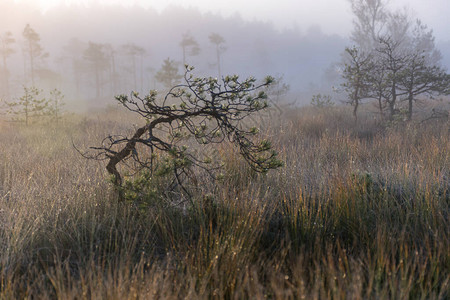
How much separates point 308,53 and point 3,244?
136584 millimetres

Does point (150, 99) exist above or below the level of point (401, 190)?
above

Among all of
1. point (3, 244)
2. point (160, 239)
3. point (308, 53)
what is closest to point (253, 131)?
point (160, 239)

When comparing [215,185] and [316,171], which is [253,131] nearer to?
[215,185]

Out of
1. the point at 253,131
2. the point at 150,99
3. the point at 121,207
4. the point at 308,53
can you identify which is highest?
the point at 308,53

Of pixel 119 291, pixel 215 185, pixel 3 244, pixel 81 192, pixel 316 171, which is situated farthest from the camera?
pixel 316 171

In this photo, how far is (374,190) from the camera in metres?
3.45

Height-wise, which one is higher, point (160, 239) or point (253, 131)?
point (253, 131)

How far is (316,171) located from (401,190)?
1028 mm

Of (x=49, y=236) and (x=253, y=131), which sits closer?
(x=49, y=236)

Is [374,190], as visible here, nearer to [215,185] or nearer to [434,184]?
[434,184]

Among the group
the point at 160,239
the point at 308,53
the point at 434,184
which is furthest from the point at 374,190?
the point at 308,53

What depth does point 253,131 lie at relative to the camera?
3.01m

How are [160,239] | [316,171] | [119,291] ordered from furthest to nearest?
1. [316,171]
2. [160,239]
3. [119,291]

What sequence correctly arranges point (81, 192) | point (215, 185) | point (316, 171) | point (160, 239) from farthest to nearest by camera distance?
point (316, 171) → point (215, 185) → point (81, 192) → point (160, 239)
